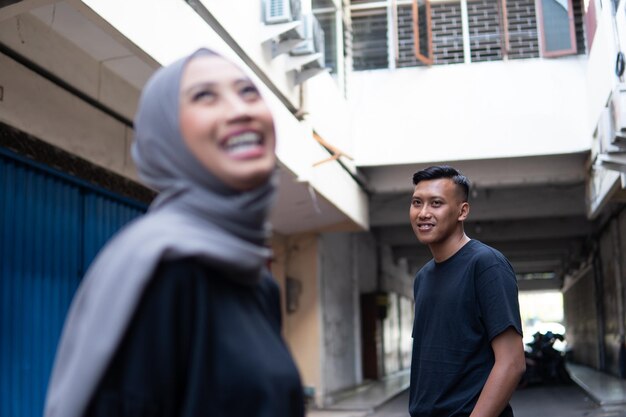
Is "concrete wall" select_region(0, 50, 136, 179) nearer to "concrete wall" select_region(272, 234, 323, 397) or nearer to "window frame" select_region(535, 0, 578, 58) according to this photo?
"concrete wall" select_region(272, 234, 323, 397)

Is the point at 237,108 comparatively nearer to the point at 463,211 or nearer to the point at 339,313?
the point at 463,211

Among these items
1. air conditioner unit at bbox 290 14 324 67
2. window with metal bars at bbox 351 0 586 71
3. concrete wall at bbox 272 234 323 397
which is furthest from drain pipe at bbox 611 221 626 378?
air conditioner unit at bbox 290 14 324 67

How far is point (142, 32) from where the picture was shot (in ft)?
18.8

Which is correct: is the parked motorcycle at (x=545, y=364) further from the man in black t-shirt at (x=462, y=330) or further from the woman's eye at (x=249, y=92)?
the woman's eye at (x=249, y=92)

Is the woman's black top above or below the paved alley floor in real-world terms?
above

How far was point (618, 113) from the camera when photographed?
339 inches

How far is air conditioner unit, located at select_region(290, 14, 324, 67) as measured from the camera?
31.1 ft

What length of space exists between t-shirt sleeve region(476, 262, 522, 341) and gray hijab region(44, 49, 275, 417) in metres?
1.65

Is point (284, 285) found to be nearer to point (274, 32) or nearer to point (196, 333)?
point (274, 32)

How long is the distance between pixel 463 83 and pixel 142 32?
892 cm

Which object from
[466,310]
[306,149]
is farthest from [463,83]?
[466,310]

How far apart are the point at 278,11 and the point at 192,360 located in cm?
789

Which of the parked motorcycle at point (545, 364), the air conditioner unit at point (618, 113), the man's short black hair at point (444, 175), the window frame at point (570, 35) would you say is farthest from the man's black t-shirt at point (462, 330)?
the parked motorcycle at point (545, 364)

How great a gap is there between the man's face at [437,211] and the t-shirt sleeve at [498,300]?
0.27 meters
